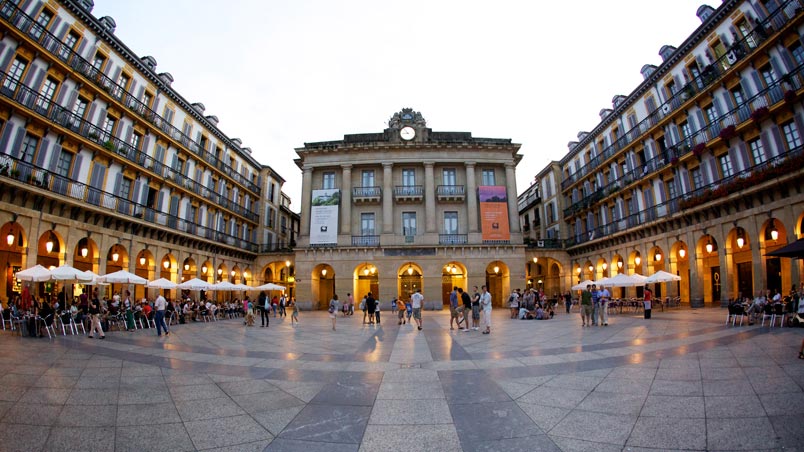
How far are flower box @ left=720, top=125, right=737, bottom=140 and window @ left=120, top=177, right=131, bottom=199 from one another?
33.5m

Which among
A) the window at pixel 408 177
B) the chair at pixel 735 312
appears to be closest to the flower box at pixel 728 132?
the chair at pixel 735 312

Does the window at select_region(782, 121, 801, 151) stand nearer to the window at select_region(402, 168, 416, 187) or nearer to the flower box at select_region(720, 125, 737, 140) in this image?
the flower box at select_region(720, 125, 737, 140)

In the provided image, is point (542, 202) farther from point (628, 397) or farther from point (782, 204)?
point (628, 397)

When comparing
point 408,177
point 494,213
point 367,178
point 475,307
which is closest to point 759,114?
point 494,213

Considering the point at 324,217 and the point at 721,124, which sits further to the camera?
the point at 324,217

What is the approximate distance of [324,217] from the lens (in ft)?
100

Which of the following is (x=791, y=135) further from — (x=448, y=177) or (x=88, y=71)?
(x=88, y=71)

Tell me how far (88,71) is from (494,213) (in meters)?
27.0

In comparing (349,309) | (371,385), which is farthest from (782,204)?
(349,309)

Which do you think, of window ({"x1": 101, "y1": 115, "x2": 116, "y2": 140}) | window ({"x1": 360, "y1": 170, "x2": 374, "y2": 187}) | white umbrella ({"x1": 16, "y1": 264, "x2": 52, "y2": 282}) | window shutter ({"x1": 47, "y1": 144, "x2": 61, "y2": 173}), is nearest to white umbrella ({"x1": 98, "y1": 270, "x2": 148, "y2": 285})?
white umbrella ({"x1": 16, "y1": 264, "x2": 52, "y2": 282})

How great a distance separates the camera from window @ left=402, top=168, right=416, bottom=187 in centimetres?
3281

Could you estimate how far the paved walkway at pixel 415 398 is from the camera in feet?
12.4

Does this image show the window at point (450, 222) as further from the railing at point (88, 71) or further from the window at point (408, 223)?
the railing at point (88, 71)

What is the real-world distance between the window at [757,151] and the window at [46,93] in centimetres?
3424
